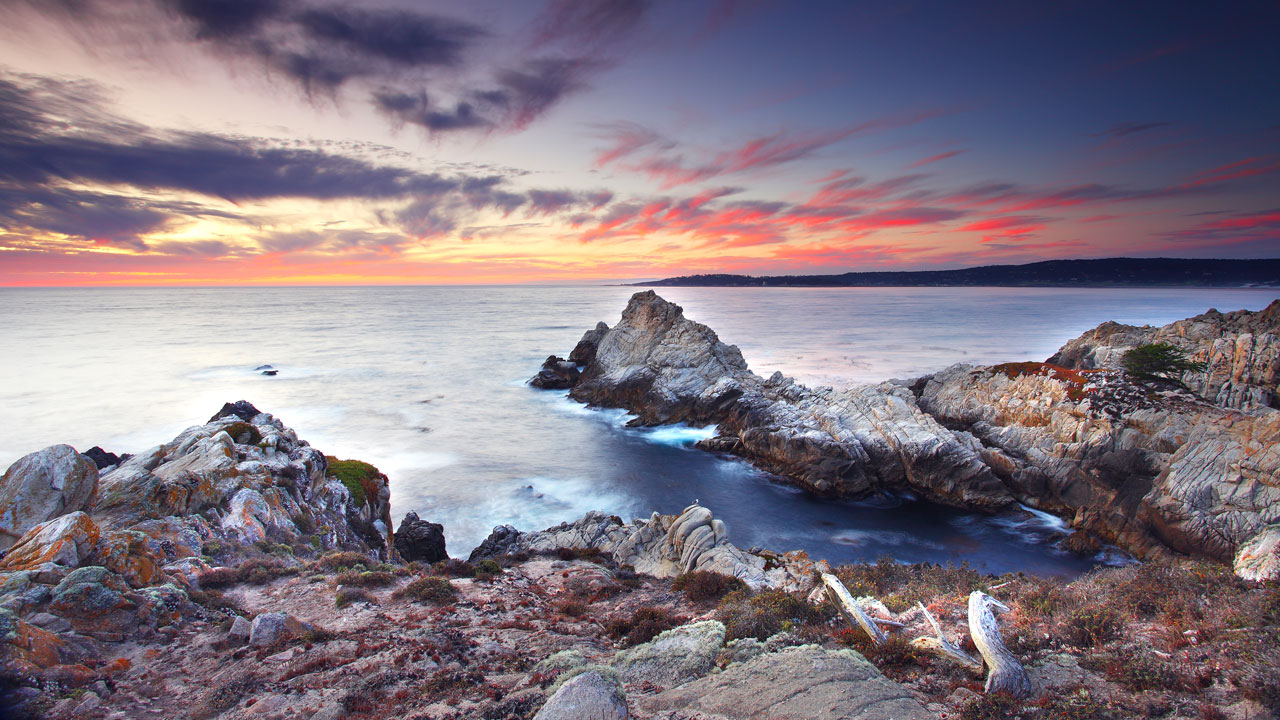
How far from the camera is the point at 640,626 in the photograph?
31.5 feet

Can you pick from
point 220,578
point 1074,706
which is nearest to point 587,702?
point 1074,706

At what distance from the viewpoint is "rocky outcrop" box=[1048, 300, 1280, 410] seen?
2367 centimetres

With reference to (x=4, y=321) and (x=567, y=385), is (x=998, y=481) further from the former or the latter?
(x=4, y=321)

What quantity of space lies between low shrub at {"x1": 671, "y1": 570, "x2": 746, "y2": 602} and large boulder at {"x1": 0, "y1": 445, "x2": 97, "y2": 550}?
14835 mm

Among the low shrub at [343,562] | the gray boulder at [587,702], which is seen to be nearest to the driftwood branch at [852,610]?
the gray boulder at [587,702]

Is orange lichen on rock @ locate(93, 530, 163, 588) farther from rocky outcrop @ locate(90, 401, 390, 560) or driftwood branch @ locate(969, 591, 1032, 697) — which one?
driftwood branch @ locate(969, 591, 1032, 697)

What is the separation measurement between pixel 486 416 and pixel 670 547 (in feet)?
88.7

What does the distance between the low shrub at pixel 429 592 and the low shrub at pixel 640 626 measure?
366 centimetres

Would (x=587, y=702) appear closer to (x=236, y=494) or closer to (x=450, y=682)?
(x=450, y=682)

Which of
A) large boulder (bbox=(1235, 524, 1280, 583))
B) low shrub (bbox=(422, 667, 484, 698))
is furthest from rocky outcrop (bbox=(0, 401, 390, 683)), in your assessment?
large boulder (bbox=(1235, 524, 1280, 583))

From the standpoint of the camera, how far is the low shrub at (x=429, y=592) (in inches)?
441

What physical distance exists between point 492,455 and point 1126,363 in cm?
3498

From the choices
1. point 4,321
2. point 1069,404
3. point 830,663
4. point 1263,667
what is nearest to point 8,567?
point 830,663

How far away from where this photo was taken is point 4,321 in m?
98.9
